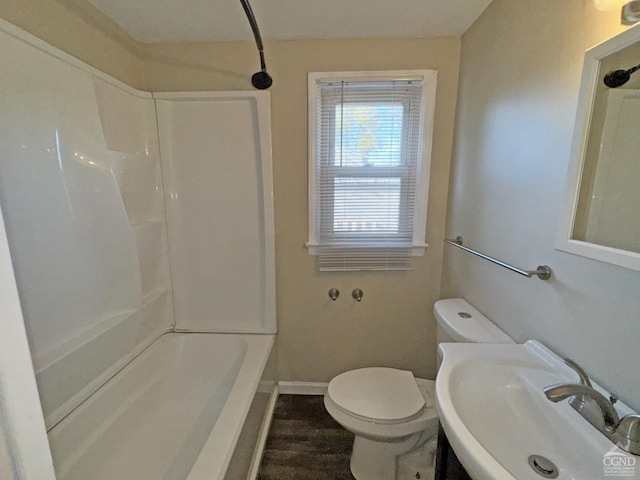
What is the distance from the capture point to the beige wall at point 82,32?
3.53 ft

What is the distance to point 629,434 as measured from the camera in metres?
0.66

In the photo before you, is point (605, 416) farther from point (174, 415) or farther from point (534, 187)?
point (174, 415)

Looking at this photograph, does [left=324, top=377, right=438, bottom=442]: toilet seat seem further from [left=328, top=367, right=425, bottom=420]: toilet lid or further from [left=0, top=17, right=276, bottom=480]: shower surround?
[left=0, top=17, right=276, bottom=480]: shower surround

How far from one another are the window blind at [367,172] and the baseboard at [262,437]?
943mm

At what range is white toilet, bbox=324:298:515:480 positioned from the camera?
1.28 metres

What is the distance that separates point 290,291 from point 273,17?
1.52 m

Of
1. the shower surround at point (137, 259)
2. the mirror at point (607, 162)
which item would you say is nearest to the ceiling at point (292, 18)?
the shower surround at point (137, 259)

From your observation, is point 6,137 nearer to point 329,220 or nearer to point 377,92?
point 329,220

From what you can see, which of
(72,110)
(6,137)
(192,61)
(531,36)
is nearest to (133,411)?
(6,137)

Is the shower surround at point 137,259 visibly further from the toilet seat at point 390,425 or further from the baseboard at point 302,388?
the toilet seat at point 390,425

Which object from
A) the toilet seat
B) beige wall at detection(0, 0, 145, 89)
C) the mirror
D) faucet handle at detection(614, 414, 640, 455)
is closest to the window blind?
the toilet seat

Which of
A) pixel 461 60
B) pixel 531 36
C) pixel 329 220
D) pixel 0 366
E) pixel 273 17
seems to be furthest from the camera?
pixel 329 220

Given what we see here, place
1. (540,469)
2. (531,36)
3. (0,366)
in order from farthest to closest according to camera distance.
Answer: (531,36) → (540,469) → (0,366)

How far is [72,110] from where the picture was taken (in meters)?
1.13
